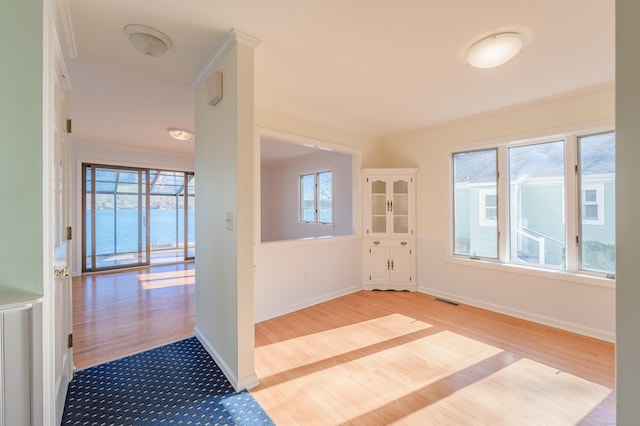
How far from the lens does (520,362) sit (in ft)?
7.90

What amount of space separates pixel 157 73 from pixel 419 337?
368cm

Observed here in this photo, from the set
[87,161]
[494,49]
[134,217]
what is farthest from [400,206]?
[87,161]

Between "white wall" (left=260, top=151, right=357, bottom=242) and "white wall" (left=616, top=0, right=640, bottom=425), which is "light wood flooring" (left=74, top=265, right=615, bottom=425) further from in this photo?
"white wall" (left=260, top=151, right=357, bottom=242)

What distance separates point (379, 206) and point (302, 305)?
202 centimetres

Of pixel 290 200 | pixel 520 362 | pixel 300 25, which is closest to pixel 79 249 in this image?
pixel 290 200

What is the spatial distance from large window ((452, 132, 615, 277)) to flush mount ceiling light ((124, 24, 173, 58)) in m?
3.82

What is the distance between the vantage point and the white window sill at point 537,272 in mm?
2881

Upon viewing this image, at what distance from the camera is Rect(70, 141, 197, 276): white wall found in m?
5.37

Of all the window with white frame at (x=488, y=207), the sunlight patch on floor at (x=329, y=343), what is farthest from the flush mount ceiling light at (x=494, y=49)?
the sunlight patch on floor at (x=329, y=343)

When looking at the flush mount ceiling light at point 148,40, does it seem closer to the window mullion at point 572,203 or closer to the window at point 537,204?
the window at point 537,204

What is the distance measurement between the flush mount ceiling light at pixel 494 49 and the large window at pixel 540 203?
67.2 inches

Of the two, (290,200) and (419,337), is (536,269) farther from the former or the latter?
(290,200)

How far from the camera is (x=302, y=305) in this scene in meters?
3.77

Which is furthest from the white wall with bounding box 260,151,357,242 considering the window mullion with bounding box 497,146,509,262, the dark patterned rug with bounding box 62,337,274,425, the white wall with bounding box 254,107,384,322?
the dark patterned rug with bounding box 62,337,274,425
